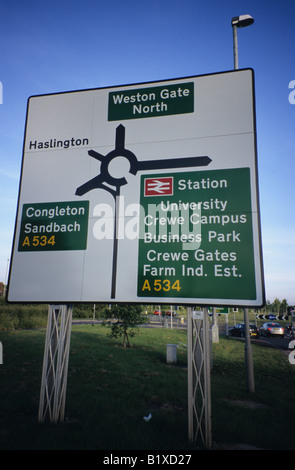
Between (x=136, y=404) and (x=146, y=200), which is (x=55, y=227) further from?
(x=136, y=404)

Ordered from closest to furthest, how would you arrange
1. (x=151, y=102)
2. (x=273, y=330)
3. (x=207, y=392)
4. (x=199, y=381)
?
→ 1. (x=207, y=392)
2. (x=199, y=381)
3. (x=151, y=102)
4. (x=273, y=330)

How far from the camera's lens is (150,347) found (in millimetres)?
16125

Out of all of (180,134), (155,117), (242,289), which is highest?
(155,117)

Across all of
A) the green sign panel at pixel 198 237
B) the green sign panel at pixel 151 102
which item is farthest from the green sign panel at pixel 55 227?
the green sign panel at pixel 151 102

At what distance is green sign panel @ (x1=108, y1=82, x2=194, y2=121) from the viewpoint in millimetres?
6184

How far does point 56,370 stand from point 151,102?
6.43 meters

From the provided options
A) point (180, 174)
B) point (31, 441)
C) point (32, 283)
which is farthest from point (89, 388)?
point (180, 174)

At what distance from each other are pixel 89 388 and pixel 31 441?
11.8 feet

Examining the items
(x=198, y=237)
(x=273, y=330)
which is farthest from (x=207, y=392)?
(x=273, y=330)

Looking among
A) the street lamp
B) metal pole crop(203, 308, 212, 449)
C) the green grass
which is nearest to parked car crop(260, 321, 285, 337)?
the green grass

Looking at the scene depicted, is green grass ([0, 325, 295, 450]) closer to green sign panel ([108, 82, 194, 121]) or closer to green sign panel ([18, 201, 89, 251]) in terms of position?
green sign panel ([18, 201, 89, 251])

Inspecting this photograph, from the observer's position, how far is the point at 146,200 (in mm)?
5859

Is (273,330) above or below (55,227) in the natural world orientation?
below
